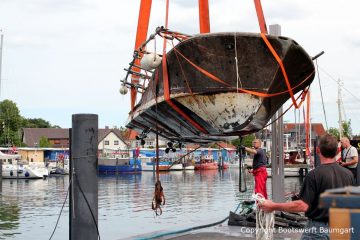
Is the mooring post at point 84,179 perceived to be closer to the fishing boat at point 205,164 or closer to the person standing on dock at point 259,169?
the person standing on dock at point 259,169

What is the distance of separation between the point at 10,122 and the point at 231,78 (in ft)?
329

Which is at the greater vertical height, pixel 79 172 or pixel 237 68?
pixel 237 68

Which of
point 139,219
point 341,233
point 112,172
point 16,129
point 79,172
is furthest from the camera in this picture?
point 16,129

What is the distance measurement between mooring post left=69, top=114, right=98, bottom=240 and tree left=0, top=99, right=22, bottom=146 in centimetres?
9206

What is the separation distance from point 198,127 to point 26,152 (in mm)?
86373

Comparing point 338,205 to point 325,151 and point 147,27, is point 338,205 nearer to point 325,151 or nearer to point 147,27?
point 325,151

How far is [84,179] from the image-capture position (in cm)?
912

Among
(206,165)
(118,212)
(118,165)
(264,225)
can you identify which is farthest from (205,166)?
(264,225)

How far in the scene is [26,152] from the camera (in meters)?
93.1

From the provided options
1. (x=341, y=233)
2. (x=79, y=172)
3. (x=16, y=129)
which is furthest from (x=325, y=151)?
(x=16, y=129)

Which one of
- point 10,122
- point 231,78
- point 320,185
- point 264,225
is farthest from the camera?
point 10,122

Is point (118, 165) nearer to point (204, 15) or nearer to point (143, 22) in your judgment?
point (143, 22)

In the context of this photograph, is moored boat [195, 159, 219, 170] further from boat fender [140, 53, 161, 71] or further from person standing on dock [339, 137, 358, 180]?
boat fender [140, 53, 161, 71]

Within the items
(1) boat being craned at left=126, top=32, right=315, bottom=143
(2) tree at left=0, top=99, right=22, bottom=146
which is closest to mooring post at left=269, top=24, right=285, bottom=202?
(1) boat being craned at left=126, top=32, right=315, bottom=143
